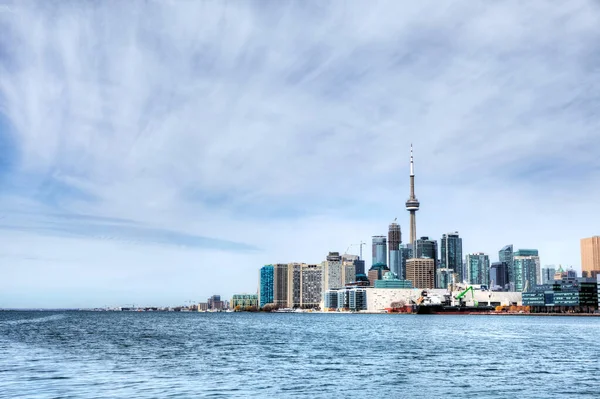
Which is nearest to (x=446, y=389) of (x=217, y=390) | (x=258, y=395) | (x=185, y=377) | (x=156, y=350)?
(x=258, y=395)

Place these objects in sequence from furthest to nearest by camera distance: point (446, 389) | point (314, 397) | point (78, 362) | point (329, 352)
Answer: point (329, 352) < point (78, 362) < point (446, 389) < point (314, 397)

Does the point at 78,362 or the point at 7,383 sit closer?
the point at 7,383

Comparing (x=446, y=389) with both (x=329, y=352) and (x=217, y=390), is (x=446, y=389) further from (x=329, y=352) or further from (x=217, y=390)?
(x=329, y=352)

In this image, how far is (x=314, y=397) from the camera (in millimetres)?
49094

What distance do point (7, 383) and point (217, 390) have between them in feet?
60.8

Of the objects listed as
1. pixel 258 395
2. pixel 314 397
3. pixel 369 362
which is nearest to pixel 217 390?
pixel 258 395

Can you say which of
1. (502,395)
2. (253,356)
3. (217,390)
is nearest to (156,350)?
(253,356)

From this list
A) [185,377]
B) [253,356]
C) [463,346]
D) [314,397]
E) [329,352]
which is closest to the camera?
[314,397]

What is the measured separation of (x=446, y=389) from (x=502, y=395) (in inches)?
184

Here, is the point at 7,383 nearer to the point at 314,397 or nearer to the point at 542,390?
the point at 314,397

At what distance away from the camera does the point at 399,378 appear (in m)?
60.1

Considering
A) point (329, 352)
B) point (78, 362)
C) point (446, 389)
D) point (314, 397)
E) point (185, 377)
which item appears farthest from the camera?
point (329, 352)

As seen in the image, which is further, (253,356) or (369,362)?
(253,356)

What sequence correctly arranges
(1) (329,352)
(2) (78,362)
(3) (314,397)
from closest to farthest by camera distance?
1. (3) (314,397)
2. (2) (78,362)
3. (1) (329,352)
